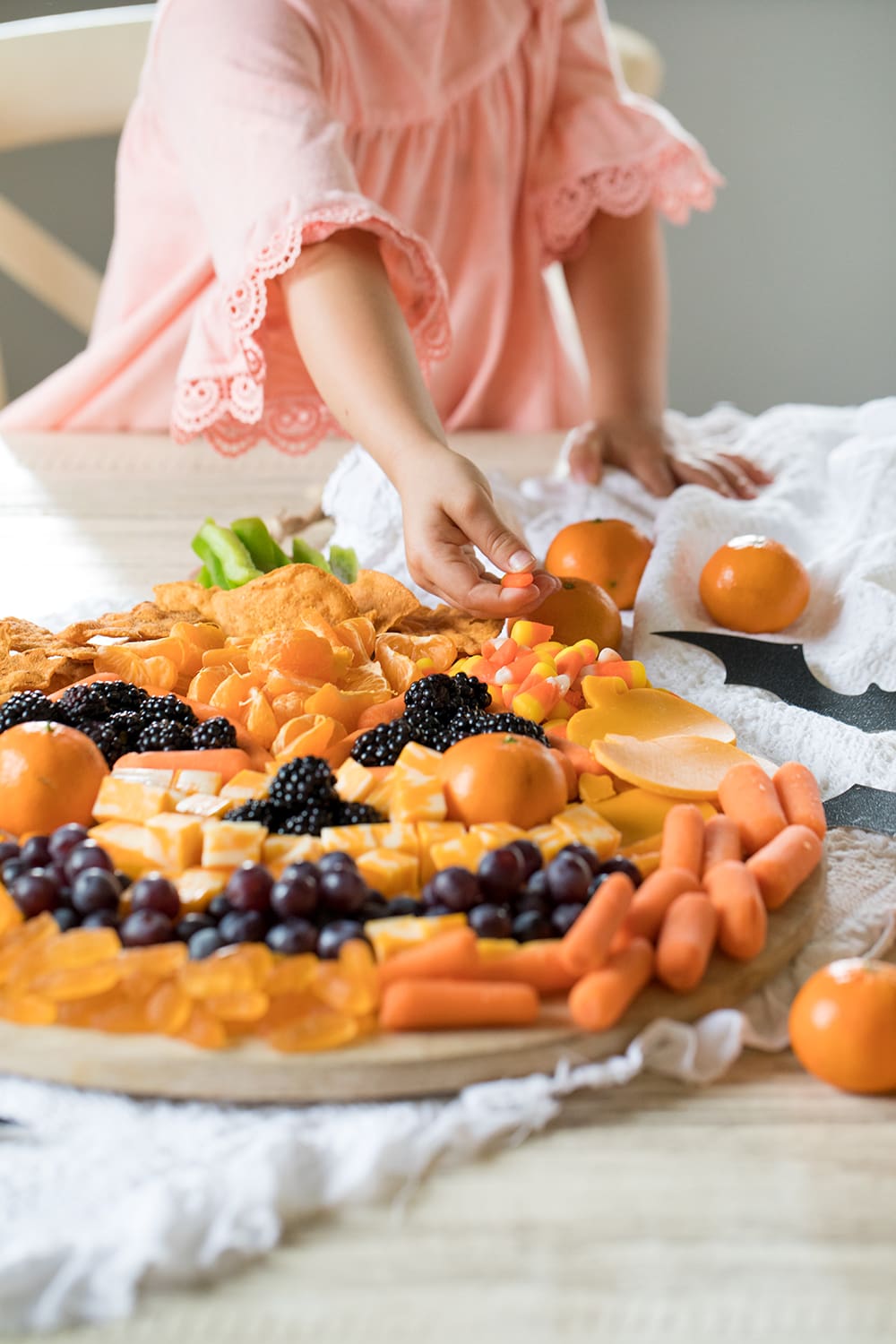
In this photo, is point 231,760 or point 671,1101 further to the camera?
point 231,760

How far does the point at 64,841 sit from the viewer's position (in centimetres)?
82

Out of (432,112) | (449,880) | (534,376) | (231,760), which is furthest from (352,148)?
(449,880)

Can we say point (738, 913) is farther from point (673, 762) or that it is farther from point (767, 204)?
point (767, 204)

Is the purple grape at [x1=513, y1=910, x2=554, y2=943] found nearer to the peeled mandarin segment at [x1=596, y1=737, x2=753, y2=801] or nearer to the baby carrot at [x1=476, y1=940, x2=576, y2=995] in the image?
the baby carrot at [x1=476, y1=940, x2=576, y2=995]

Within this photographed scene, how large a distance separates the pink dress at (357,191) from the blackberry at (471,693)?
1.92ft

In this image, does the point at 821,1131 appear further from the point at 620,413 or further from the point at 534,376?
the point at 534,376

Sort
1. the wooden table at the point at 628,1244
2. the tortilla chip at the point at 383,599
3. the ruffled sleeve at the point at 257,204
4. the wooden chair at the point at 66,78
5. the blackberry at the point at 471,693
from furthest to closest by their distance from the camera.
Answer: the wooden chair at the point at 66,78, the ruffled sleeve at the point at 257,204, the tortilla chip at the point at 383,599, the blackberry at the point at 471,693, the wooden table at the point at 628,1244

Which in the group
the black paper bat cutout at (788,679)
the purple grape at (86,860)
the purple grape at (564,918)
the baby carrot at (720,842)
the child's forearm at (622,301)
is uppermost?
the child's forearm at (622,301)

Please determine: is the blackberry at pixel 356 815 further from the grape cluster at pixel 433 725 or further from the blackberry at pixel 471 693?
the blackberry at pixel 471 693

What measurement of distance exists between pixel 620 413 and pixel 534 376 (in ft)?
1.33

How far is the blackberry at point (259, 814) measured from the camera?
88cm

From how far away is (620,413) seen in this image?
196cm

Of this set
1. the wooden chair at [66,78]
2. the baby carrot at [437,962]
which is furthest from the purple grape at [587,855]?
the wooden chair at [66,78]

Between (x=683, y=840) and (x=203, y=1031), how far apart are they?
0.33 meters
